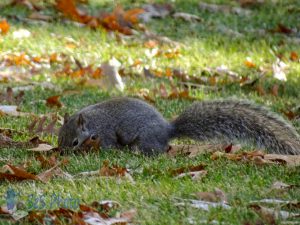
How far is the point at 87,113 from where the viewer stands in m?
6.57

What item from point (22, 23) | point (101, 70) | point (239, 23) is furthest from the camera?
point (239, 23)

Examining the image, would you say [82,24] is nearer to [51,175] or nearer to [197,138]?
[197,138]

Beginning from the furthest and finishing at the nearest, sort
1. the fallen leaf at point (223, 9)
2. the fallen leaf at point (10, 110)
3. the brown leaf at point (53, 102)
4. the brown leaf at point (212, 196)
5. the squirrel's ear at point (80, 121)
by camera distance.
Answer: the fallen leaf at point (223, 9) → the brown leaf at point (53, 102) → the fallen leaf at point (10, 110) → the squirrel's ear at point (80, 121) → the brown leaf at point (212, 196)

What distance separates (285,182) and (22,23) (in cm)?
669

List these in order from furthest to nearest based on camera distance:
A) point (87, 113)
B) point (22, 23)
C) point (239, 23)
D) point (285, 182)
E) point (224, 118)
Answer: point (239, 23)
point (22, 23)
point (87, 113)
point (224, 118)
point (285, 182)

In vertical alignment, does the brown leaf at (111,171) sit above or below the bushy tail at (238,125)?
below

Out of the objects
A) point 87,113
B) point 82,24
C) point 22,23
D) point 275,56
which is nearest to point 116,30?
point 82,24

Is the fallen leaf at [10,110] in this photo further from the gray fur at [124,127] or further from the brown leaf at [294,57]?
the brown leaf at [294,57]

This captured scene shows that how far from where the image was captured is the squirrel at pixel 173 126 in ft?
19.2

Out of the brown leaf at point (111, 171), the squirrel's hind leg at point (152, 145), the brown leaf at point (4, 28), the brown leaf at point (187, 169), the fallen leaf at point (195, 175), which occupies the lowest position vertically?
the brown leaf at point (4, 28)

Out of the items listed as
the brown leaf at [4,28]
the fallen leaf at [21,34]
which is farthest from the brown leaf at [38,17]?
the brown leaf at [4,28]

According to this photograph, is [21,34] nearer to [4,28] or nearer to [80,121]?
[4,28]

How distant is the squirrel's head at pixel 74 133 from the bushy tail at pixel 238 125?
696mm

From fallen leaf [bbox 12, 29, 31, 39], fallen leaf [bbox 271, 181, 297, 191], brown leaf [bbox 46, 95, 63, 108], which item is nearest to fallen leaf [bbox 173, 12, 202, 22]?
fallen leaf [bbox 12, 29, 31, 39]
